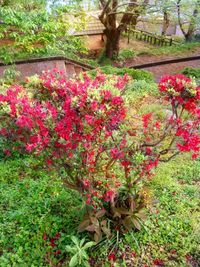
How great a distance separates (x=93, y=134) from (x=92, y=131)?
5 centimetres

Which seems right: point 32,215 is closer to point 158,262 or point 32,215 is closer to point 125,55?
point 158,262

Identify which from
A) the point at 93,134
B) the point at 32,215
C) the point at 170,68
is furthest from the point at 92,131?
the point at 170,68

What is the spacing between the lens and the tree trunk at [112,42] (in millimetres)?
12414

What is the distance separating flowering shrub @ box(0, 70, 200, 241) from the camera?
2416 mm

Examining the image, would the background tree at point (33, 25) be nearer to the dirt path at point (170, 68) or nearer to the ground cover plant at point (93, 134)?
the ground cover plant at point (93, 134)

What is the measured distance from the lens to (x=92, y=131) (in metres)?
2.47

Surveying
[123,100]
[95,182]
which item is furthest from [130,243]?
[123,100]

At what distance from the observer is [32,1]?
27.6ft

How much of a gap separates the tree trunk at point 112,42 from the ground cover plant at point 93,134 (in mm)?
9985

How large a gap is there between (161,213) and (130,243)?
2.01 ft

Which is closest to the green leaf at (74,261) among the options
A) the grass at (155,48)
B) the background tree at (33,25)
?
the background tree at (33,25)

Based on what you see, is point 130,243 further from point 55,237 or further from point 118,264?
point 55,237

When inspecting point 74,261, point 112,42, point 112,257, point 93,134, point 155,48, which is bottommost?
point 155,48

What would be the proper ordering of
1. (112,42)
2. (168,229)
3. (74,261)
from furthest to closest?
(112,42) → (168,229) → (74,261)
